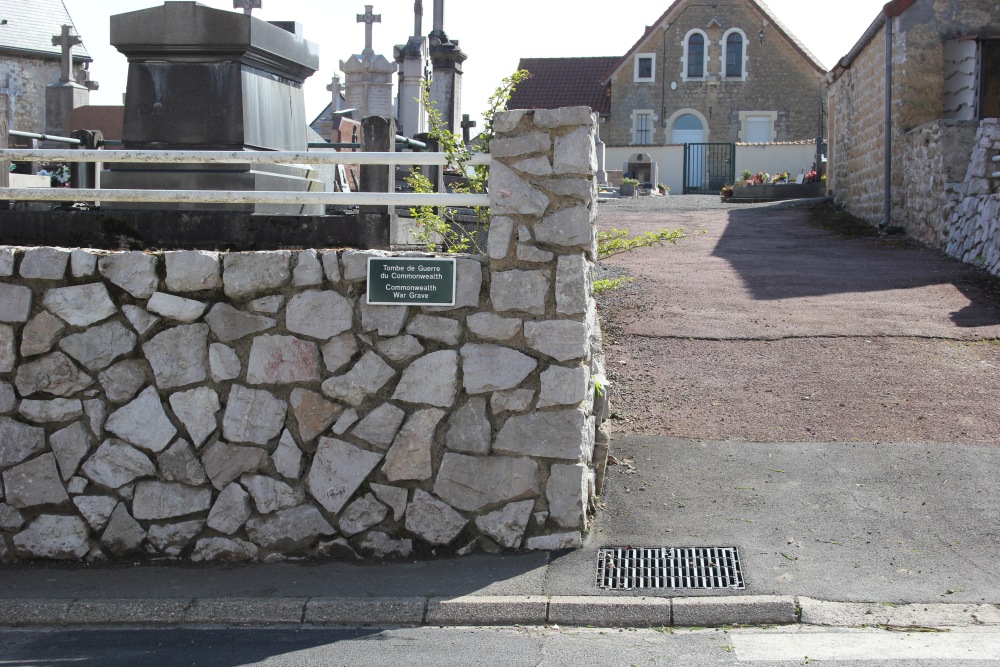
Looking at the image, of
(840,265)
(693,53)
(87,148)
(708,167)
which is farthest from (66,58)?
(693,53)

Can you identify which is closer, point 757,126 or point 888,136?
point 888,136

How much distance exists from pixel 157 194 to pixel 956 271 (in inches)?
403

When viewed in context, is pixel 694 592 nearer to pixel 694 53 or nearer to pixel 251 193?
pixel 251 193

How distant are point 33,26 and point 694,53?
1085 inches

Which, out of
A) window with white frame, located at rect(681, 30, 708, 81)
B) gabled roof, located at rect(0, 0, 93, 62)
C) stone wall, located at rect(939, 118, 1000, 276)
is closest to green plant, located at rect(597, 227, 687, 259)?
stone wall, located at rect(939, 118, 1000, 276)

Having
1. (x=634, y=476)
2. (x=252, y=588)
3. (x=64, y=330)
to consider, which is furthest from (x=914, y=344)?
(x=64, y=330)

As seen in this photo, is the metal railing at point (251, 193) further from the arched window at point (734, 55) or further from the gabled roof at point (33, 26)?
the arched window at point (734, 55)

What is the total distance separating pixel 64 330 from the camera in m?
6.27

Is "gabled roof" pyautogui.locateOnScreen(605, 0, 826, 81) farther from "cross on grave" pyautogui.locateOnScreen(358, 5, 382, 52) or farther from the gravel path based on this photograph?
the gravel path

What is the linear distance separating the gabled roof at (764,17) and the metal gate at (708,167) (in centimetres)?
691

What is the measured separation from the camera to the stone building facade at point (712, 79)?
44062mm

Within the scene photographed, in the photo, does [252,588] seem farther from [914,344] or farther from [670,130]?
[670,130]

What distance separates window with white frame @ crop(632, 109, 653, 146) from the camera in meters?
44.6

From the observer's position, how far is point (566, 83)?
4672 cm
